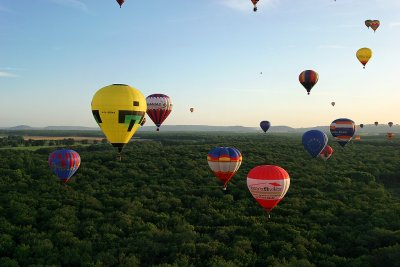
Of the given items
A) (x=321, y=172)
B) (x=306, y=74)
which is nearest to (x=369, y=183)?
(x=321, y=172)

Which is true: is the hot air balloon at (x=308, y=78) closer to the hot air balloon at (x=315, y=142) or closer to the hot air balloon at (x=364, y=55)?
the hot air balloon at (x=315, y=142)

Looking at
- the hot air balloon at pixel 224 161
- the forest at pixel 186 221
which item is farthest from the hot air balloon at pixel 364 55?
the hot air balloon at pixel 224 161

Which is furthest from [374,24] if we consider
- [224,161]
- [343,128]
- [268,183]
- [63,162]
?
[63,162]

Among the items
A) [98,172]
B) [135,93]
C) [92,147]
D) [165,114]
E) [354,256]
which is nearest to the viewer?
[354,256]

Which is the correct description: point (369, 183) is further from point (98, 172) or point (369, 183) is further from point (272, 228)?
point (98, 172)

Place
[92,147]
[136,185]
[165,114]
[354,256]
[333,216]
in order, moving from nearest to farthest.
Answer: [354,256] → [333,216] → [165,114] → [136,185] → [92,147]

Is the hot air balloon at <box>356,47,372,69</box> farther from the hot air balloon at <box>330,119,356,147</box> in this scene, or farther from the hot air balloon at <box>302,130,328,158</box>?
the hot air balloon at <box>302,130,328,158</box>

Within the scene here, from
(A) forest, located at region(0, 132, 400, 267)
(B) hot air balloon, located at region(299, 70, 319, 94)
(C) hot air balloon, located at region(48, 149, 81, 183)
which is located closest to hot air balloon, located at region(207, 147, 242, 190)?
(A) forest, located at region(0, 132, 400, 267)
